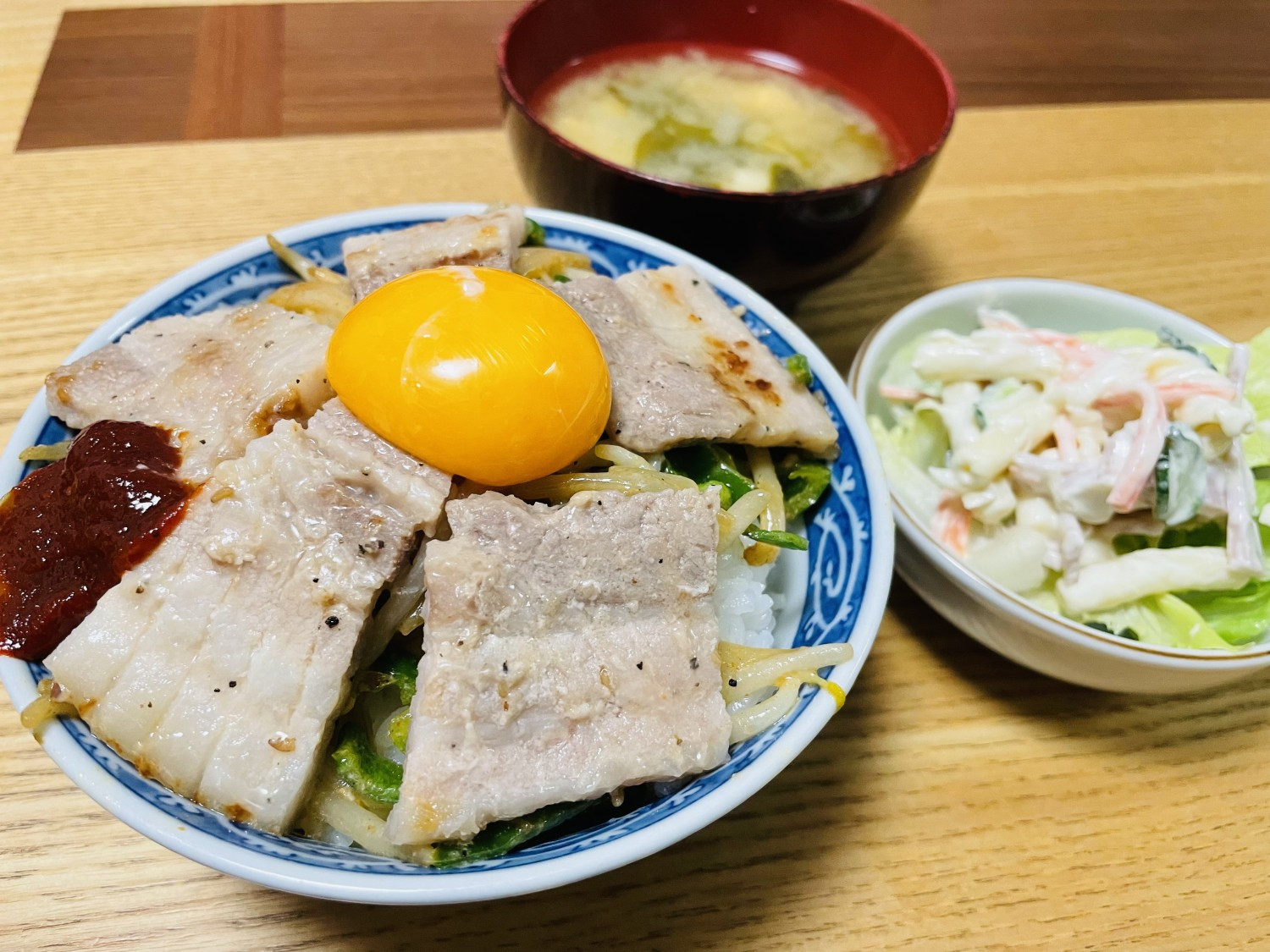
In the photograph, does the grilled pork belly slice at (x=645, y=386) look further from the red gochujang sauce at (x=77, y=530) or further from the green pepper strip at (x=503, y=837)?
the red gochujang sauce at (x=77, y=530)

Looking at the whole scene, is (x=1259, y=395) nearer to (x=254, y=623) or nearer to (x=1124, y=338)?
(x=1124, y=338)

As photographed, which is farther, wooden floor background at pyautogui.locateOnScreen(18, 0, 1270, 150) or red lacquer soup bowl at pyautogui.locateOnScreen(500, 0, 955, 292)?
wooden floor background at pyautogui.locateOnScreen(18, 0, 1270, 150)

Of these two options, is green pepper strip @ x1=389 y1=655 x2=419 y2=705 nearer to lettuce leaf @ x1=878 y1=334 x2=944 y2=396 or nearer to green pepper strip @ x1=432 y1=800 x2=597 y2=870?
green pepper strip @ x1=432 y1=800 x2=597 y2=870

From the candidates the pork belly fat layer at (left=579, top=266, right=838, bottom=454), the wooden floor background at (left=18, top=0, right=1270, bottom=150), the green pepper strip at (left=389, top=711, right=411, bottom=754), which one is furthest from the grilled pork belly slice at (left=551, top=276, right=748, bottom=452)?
the wooden floor background at (left=18, top=0, right=1270, bottom=150)

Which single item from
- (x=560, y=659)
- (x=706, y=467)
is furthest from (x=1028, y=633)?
(x=560, y=659)

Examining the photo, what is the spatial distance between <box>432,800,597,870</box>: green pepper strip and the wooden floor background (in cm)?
286

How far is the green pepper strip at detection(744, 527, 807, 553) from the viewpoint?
5.65ft

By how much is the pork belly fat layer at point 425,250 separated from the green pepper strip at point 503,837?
1121mm

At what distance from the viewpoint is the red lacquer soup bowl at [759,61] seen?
2.15 meters

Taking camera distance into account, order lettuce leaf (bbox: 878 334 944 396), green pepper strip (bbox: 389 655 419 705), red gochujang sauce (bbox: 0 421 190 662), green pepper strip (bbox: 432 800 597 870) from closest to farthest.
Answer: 1. green pepper strip (bbox: 432 800 597 870)
2. red gochujang sauce (bbox: 0 421 190 662)
3. green pepper strip (bbox: 389 655 419 705)
4. lettuce leaf (bbox: 878 334 944 396)

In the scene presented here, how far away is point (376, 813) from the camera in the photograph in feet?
4.75

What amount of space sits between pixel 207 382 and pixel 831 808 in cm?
156

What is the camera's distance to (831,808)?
1.83 m

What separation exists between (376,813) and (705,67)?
263 centimetres
